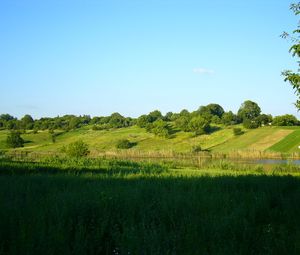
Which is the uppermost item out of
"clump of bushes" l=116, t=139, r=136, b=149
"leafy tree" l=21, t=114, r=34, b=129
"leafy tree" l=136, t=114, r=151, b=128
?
"leafy tree" l=21, t=114, r=34, b=129

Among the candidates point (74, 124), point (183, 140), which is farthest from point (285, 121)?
point (74, 124)

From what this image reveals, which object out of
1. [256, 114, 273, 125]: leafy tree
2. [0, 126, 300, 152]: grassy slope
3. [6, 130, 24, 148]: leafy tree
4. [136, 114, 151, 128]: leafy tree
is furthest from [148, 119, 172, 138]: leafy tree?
[6, 130, 24, 148]: leafy tree

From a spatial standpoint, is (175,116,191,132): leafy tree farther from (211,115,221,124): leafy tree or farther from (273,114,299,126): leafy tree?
(273,114,299,126): leafy tree

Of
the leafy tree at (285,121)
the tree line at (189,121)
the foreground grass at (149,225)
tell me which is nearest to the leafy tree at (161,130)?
the tree line at (189,121)

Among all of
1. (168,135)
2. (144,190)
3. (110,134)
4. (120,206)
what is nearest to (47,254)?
(120,206)

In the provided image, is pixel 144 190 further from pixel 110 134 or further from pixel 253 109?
Result: pixel 253 109

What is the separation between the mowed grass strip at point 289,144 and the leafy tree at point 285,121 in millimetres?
17742

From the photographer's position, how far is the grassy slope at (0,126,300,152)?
8669 cm

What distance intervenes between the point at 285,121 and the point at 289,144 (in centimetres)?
2726

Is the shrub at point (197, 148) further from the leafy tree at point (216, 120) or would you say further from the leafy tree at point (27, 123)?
the leafy tree at point (27, 123)

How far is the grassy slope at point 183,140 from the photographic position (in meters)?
86.7

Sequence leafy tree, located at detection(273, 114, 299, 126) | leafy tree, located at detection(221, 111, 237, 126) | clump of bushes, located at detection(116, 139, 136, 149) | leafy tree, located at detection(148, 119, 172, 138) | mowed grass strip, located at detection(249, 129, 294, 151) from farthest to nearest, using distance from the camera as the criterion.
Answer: leafy tree, located at detection(221, 111, 237, 126), leafy tree, located at detection(148, 119, 172, 138), leafy tree, located at detection(273, 114, 299, 126), clump of bushes, located at detection(116, 139, 136, 149), mowed grass strip, located at detection(249, 129, 294, 151)

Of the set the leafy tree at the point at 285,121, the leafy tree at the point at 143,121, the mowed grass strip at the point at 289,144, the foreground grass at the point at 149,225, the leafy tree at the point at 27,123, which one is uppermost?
the leafy tree at the point at 27,123

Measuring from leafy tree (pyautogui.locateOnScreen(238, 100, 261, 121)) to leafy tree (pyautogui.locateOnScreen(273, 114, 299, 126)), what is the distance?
24.6 metres
